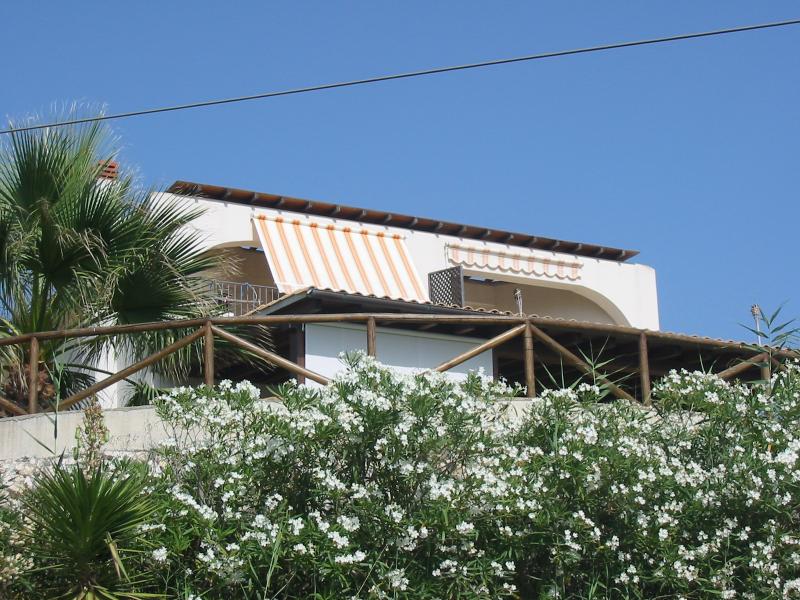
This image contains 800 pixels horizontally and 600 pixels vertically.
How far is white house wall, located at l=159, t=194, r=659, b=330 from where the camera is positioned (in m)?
20.0

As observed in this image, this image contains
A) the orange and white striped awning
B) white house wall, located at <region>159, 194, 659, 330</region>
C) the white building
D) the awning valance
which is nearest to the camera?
the white building

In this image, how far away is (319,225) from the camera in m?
19.7

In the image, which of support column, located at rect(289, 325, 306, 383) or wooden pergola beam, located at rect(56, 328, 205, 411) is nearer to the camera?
wooden pergola beam, located at rect(56, 328, 205, 411)

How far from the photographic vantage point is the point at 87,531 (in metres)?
6.88

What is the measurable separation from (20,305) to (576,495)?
5101 mm

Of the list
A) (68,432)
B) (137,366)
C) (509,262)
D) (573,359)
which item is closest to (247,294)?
(509,262)

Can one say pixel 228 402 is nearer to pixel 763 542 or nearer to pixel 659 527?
pixel 659 527

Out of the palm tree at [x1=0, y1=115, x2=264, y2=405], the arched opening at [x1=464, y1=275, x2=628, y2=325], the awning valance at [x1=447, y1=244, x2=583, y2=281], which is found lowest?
the palm tree at [x1=0, y1=115, x2=264, y2=405]

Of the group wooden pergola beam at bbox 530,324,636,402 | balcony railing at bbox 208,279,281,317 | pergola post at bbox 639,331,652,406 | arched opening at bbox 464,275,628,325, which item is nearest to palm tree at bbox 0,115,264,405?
wooden pergola beam at bbox 530,324,636,402

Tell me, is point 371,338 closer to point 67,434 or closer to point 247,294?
point 67,434

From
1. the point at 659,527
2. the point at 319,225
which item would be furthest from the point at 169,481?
the point at 319,225

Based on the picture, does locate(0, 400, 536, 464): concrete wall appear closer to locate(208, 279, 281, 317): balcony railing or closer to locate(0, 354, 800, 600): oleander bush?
locate(0, 354, 800, 600): oleander bush

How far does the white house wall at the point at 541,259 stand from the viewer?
20.0 meters

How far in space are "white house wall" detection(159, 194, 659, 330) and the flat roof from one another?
0.41ft
